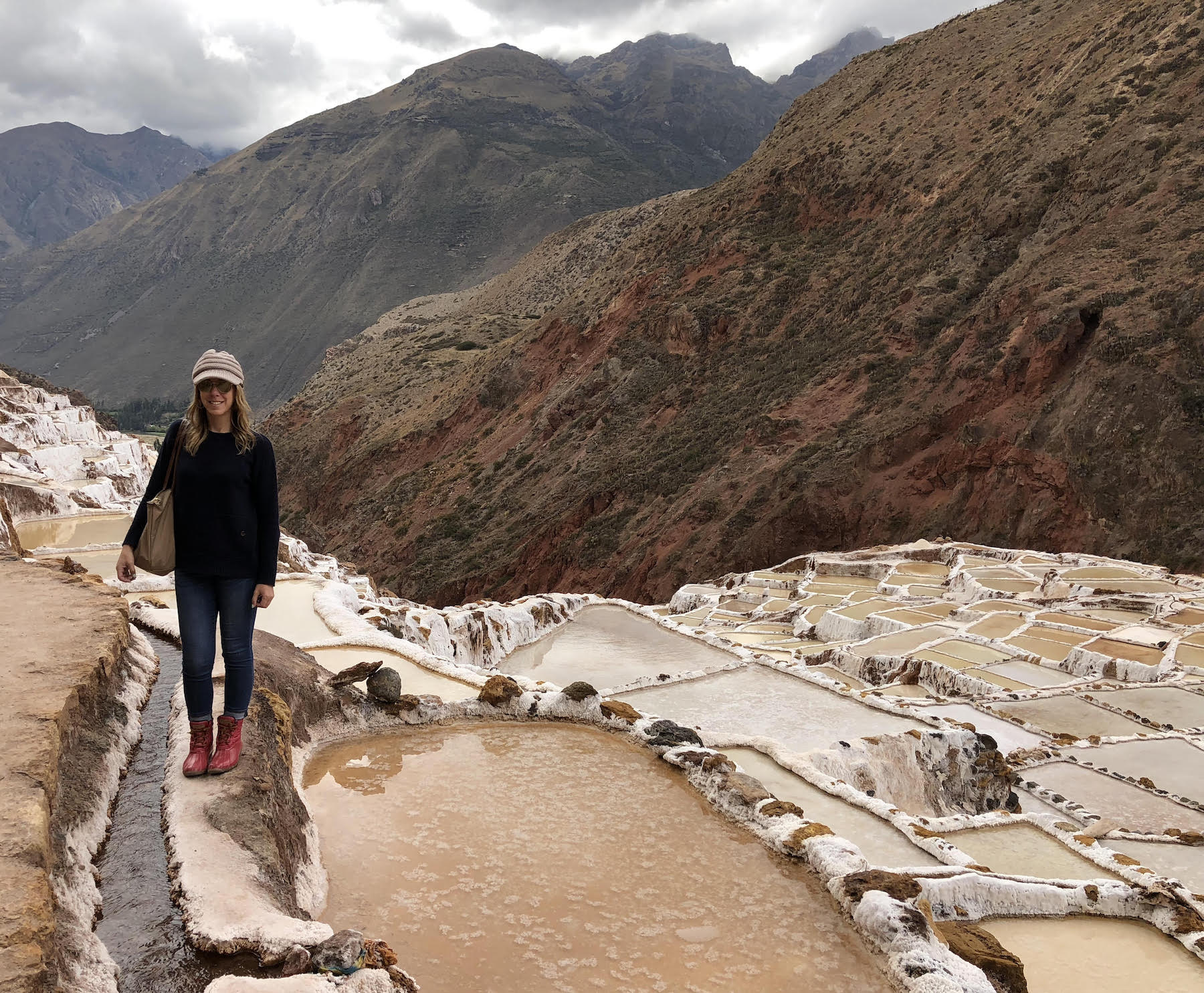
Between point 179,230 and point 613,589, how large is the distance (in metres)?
166

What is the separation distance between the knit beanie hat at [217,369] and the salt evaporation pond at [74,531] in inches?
453

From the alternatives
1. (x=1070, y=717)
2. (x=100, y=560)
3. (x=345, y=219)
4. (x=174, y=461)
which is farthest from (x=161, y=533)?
(x=345, y=219)

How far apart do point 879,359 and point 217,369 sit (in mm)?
29246

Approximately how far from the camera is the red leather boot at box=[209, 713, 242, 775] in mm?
5031

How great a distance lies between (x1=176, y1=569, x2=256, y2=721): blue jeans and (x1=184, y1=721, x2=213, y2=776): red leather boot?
46 mm

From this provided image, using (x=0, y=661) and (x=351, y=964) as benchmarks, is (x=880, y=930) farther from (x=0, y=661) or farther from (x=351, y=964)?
(x=0, y=661)

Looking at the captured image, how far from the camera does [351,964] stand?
363 cm

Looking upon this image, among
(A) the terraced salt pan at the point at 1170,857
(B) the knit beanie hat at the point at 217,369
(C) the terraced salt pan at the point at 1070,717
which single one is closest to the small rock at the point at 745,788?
(B) the knit beanie hat at the point at 217,369

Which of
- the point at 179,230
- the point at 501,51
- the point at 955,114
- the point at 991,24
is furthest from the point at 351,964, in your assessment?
the point at 501,51

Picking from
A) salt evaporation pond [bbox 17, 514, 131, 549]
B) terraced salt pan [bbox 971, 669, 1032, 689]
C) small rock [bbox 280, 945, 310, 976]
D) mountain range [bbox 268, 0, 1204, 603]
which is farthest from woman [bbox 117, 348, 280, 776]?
mountain range [bbox 268, 0, 1204, 603]

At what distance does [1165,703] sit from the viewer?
43.3 feet

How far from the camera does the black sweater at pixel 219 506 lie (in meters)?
4.64

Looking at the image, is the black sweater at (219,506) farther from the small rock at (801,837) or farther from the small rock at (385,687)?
the small rock at (801,837)

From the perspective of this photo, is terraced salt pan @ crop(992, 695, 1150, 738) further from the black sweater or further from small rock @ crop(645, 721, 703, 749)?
the black sweater
